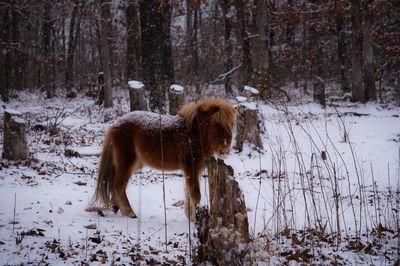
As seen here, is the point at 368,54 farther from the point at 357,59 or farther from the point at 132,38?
the point at 132,38

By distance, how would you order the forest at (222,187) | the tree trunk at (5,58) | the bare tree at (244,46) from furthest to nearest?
1. the bare tree at (244,46)
2. the tree trunk at (5,58)
3. the forest at (222,187)

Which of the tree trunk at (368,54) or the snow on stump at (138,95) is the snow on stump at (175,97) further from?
the tree trunk at (368,54)

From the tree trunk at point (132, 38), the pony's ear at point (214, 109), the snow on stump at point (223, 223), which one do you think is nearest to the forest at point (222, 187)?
the snow on stump at point (223, 223)

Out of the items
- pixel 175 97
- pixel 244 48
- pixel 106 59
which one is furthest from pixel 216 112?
pixel 244 48

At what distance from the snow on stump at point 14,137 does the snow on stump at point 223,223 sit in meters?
4.86

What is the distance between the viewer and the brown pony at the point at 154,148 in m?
4.79

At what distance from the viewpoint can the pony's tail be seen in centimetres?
498

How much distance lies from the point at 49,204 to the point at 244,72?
16.6 meters

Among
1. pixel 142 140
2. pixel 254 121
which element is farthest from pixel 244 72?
pixel 142 140

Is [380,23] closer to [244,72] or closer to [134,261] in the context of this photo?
[244,72]

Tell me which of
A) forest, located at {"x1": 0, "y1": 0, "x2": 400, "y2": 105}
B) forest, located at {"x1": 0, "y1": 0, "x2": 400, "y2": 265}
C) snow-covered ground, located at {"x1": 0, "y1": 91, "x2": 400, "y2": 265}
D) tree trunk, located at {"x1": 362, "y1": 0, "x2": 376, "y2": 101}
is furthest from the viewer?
tree trunk, located at {"x1": 362, "y1": 0, "x2": 376, "y2": 101}

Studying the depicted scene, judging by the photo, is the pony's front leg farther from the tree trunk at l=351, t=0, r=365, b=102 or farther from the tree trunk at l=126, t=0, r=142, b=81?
the tree trunk at l=351, t=0, r=365, b=102

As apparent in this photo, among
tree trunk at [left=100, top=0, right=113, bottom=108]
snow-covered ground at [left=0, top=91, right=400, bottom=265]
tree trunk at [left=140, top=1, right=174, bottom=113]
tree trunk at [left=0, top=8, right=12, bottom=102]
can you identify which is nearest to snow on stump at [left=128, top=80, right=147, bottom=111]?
tree trunk at [left=140, top=1, right=174, bottom=113]

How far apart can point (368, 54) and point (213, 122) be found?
554 inches
